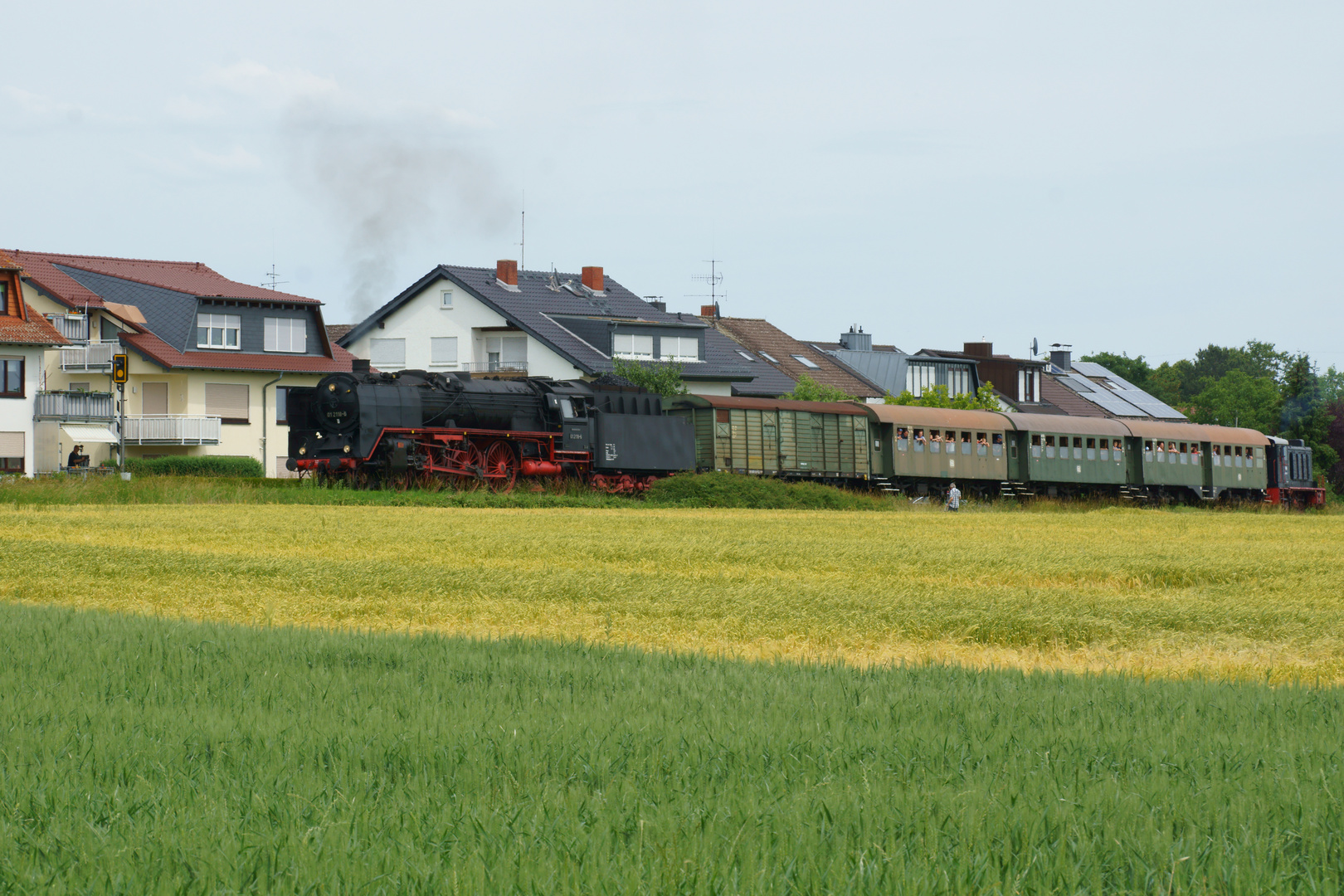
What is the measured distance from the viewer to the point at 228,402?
5809 cm

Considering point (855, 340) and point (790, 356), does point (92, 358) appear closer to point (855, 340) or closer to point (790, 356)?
point (790, 356)

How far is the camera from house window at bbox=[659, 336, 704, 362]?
69312 millimetres

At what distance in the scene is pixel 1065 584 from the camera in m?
15.9

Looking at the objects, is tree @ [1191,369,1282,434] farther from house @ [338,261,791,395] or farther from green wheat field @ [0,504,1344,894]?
green wheat field @ [0,504,1344,894]

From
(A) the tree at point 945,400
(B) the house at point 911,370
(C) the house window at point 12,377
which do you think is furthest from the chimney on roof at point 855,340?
(C) the house window at point 12,377

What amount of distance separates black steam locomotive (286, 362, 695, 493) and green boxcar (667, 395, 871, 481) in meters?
0.99

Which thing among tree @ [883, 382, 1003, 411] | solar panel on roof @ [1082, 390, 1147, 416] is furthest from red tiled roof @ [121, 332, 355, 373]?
solar panel on roof @ [1082, 390, 1147, 416]

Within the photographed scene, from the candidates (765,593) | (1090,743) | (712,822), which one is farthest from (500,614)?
(712,822)

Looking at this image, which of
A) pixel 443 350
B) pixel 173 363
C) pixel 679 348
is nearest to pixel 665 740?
pixel 173 363

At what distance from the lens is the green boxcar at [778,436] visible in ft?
152

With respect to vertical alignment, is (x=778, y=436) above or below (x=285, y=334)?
below

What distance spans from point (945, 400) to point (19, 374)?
46642mm

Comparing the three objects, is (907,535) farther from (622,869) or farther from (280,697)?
(622,869)

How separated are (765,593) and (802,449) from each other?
34.3m
